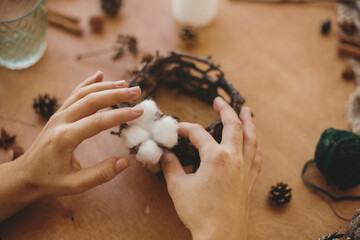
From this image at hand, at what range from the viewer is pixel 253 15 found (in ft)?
3.50

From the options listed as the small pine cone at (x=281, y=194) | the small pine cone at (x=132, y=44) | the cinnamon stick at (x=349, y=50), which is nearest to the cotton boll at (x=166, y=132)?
the small pine cone at (x=281, y=194)

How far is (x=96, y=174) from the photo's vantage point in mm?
584

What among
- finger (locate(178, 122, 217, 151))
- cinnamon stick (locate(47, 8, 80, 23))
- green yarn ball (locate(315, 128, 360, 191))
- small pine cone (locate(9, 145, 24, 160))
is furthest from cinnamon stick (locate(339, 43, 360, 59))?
small pine cone (locate(9, 145, 24, 160))

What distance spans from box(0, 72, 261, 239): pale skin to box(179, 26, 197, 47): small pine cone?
39cm

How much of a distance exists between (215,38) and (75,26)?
0.45 meters

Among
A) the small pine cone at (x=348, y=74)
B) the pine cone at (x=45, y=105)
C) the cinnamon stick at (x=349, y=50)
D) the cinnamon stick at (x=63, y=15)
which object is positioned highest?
the cinnamon stick at (x=349, y=50)

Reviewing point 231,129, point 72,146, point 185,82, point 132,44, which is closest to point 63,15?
point 132,44

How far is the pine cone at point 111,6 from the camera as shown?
1013 mm

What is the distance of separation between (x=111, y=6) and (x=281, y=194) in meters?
0.77

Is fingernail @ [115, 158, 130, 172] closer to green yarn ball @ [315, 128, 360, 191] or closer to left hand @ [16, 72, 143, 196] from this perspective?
left hand @ [16, 72, 143, 196]

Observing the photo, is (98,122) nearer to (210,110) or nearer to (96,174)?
(96,174)

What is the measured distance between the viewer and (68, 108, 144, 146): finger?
1.85 ft

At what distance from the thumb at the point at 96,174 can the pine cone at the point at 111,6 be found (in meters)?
0.62

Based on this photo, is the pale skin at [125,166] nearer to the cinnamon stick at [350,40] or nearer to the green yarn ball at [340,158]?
the green yarn ball at [340,158]
